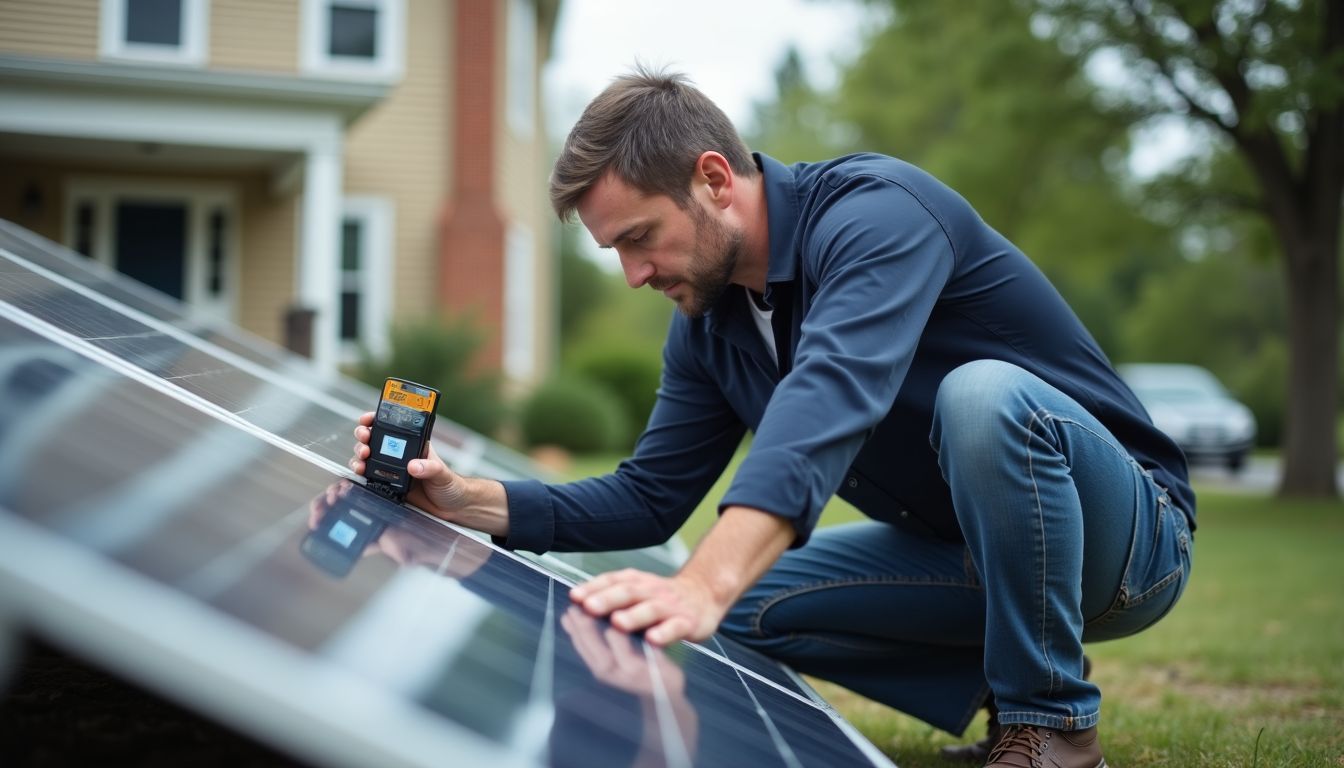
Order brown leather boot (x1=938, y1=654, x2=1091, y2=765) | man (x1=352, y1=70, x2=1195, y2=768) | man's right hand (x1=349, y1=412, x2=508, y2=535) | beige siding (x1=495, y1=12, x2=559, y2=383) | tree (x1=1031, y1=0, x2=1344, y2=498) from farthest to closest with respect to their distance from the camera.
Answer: beige siding (x1=495, y1=12, x2=559, y2=383)
tree (x1=1031, y1=0, x2=1344, y2=498)
brown leather boot (x1=938, y1=654, x2=1091, y2=765)
man's right hand (x1=349, y1=412, x2=508, y2=535)
man (x1=352, y1=70, x2=1195, y2=768)

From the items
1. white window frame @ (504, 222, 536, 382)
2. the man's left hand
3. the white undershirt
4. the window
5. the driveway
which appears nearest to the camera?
the man's left hand

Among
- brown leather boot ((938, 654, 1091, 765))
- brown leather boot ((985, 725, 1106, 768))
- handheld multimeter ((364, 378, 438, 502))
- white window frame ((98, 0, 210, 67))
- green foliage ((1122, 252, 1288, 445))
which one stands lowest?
green foliage ((1122, 252, 1288, 445))

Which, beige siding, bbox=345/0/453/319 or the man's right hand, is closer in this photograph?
the man's right hand

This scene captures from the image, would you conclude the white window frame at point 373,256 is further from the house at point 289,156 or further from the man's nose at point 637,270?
the man's nose at point 637,270

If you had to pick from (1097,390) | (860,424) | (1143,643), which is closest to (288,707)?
(860,424)

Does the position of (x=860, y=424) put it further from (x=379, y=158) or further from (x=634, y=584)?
(x=379, y=158)

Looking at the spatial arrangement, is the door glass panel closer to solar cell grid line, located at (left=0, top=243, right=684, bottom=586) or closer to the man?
solar cell grid line, located at (left=0, top=243, right=684, bottom=586)

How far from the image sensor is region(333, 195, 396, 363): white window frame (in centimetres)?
1532

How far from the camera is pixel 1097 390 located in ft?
9.07

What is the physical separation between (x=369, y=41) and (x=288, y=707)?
1471 cm

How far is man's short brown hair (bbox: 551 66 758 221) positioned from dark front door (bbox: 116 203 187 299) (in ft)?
43.0

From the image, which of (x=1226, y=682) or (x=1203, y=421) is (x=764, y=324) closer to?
(x=1226, y=682)

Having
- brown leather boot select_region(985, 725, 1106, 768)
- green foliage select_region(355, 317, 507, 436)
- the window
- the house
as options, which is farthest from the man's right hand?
the window

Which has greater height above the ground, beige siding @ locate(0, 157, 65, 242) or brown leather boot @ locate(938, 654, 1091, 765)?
beige siding @ locate(0, 157, 65, 242)
